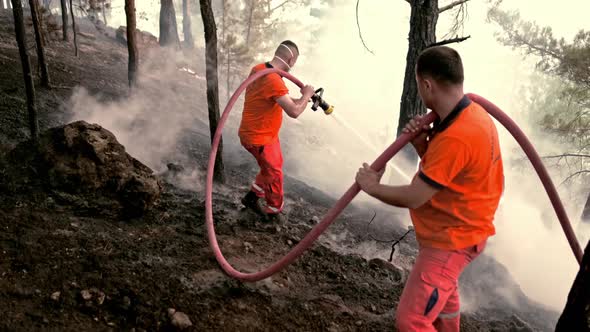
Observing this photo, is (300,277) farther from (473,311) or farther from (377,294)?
(473,311)

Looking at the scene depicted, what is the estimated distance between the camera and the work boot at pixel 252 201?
5.29m

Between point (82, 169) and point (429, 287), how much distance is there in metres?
3.64

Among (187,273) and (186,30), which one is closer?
(187,273)

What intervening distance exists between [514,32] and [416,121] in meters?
15.7

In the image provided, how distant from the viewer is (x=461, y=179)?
8.02ft

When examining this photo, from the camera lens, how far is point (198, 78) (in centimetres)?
2075

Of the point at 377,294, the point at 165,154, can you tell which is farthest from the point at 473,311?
the point at 165,154

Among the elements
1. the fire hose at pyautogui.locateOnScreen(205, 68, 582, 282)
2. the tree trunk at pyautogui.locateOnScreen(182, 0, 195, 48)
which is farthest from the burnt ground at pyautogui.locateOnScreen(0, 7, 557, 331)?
Answer: the tree trunk at pyautogui.locateOnScreen(182, 0, 195, 48)

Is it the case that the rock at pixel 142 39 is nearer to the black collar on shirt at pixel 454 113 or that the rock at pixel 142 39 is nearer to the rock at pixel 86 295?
the rock at pixel 86 295

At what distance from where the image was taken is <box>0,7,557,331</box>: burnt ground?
9.53 feet

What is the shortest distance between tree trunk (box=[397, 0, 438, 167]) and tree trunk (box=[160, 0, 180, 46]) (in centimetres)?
1665

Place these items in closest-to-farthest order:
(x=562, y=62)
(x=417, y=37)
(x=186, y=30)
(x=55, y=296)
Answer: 1. (x=55, y=296)
2. (x=417, y=37)
3. (x=562, y=62)
4. (x=186, y=30)

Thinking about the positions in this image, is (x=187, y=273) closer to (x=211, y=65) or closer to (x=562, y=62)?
(x=211, y=65)

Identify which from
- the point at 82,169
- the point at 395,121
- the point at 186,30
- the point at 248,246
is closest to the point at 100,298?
the point at 248,246
